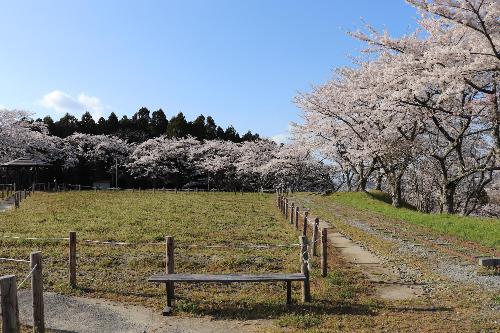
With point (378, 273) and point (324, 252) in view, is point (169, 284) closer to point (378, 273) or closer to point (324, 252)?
point (324, 252)

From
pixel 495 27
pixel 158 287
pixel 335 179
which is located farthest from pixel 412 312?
pixel 335 179

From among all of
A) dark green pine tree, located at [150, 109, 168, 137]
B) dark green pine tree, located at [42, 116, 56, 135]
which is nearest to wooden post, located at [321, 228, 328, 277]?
dark green pine tree, located at [42, 116, 56, 135]

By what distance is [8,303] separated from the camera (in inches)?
197

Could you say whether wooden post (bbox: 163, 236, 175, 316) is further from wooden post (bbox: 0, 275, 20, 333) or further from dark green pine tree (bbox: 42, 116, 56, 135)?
dark green pine tree (bbox: 42, 116, 56, 135)

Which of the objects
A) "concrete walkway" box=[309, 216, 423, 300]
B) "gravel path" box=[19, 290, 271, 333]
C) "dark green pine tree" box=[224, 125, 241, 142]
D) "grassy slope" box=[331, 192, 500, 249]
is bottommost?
"gravel path" box=[19, 290, 271, 333]

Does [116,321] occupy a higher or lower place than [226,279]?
lower

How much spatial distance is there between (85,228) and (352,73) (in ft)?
62.9

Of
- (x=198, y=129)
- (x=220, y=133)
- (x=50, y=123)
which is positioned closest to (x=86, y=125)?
(x=50, y=123)

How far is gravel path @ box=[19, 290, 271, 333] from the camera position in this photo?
6984 millimetres

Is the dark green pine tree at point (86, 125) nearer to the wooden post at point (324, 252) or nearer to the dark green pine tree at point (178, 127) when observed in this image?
the dark green pine tree at point (178, 127)

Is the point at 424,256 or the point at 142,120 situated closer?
the point at 424,256

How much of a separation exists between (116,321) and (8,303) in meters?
2.57

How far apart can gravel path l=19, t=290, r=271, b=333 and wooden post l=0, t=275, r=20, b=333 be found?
6.74 feet

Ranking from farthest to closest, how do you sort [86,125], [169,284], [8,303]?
[86,125] < [169,284] < [8,303]
